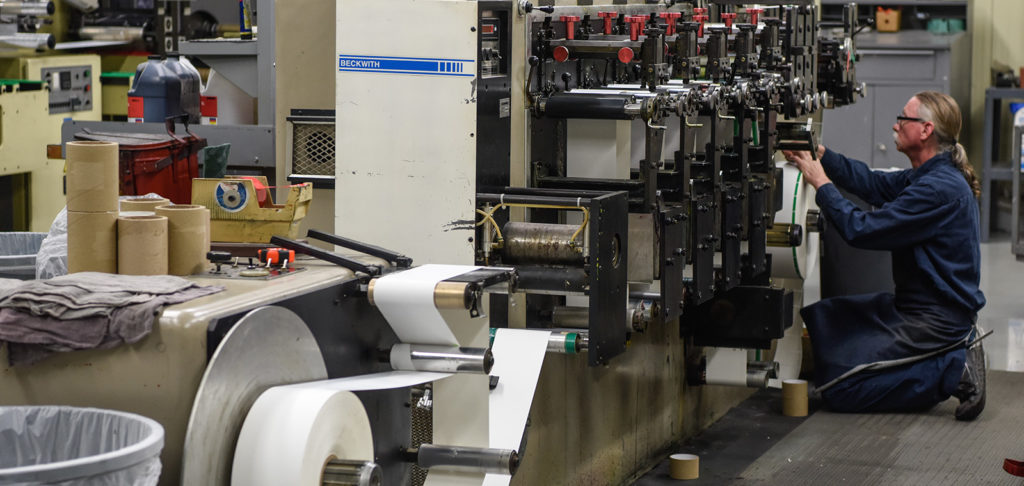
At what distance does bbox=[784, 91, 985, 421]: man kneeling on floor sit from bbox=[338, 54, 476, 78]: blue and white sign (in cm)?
219

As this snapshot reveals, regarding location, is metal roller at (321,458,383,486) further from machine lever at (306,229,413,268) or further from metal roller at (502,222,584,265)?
metal roller at (502,222,584,265)

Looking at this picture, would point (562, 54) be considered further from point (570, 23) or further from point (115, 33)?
point (115, 33)

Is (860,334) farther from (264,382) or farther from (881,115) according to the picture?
(881,115)

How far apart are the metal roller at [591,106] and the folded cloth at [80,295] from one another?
1368 mm

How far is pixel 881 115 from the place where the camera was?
8.95 m

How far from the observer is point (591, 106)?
119 inches

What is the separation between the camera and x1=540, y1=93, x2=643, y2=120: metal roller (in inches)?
117

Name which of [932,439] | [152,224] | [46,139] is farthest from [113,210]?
[46,139]

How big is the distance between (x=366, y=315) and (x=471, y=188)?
688 mm

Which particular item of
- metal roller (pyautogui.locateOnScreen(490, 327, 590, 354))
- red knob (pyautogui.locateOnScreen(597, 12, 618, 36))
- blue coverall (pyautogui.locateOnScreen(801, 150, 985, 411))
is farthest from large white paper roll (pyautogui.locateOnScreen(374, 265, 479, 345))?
blue coverall (pyautogui.locateOnScreen(801, 150, 985, 411))

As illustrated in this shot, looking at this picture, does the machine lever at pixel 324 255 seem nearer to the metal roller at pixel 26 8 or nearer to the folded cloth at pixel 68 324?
the folded cloth at pixel 68 324

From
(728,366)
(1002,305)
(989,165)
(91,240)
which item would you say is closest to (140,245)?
(91,240)

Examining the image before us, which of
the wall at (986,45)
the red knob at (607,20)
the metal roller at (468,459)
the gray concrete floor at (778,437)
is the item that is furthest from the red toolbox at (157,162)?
the wall at (986,45)

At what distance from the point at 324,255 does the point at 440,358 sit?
26 centimetres
